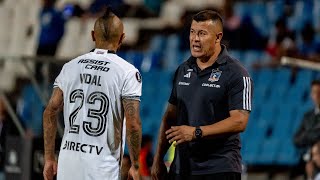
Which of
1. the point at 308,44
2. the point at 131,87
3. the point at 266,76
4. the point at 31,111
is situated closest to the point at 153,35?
the point at 308,44

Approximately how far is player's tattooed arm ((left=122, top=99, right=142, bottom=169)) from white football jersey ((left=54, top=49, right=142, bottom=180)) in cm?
6

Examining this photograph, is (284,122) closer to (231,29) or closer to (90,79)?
(231,29)

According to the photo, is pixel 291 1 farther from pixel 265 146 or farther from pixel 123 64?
pixel 123 64

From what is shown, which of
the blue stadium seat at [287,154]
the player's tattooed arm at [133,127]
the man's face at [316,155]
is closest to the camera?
the player's tattooed arm at [133,127]

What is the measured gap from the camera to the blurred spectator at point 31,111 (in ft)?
43.5

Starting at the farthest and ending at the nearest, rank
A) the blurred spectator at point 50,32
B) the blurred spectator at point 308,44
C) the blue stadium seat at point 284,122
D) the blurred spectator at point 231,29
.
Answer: the blurred spectator at point 231,29, the blurred spectator at point 308,44, the blurred spectator at point 50,32, the blue stadium seat at point 284,122

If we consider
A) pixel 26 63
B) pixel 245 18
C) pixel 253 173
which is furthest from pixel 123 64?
pixel 245 18

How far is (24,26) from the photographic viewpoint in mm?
18766

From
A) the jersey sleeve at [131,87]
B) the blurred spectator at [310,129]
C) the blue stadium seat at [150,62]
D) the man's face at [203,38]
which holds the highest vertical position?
the man's face at [203,38]

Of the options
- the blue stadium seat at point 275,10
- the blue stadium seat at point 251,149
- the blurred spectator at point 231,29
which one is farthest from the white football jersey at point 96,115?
the blue stadium seat at point 275,10

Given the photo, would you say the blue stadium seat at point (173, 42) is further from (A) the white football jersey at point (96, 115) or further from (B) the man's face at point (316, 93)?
(A) the white football jersey at point (96, 115)

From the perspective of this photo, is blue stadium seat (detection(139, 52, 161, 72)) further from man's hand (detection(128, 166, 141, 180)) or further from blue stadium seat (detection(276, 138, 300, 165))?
man's hand (detection(128, 166, 141, 180))

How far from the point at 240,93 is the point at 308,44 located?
9.30 metres

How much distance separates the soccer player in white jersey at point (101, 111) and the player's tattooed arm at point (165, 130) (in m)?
0.19
